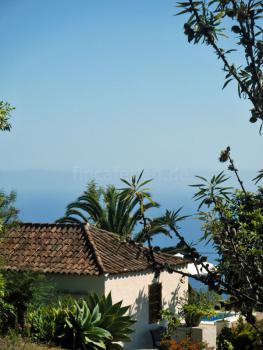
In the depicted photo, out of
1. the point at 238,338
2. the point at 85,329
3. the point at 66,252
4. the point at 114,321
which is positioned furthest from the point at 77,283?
the point at 238,338

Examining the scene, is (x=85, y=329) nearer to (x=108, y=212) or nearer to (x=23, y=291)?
(x=23, y=291)

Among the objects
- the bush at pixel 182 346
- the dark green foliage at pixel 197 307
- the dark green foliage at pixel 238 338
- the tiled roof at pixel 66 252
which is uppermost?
the tiled roof at pixel 66 252

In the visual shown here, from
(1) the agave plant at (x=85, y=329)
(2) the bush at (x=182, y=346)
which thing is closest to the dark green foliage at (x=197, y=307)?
(2) the bush at (x=182, y=346)

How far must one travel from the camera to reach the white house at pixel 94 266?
2036 cm

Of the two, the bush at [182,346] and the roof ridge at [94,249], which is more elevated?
the roof ridge at [94,249]

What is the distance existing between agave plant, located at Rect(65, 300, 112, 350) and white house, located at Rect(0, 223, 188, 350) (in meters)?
2.08

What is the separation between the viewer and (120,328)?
18.4 meters

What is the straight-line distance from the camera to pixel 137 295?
21719mm

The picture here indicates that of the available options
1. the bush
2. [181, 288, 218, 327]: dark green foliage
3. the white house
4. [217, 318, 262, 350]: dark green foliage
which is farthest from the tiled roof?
[217, 318, 262, 350]: dark green foliage

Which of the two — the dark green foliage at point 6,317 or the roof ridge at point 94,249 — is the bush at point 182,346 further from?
the dark green foliage at point 6,317

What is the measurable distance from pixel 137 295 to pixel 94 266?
7.85 ft

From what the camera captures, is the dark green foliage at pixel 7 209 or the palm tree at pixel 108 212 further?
the palm tree at pixel 108 212

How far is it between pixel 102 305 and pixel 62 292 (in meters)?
2.78

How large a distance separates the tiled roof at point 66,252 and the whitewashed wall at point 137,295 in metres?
0.39
